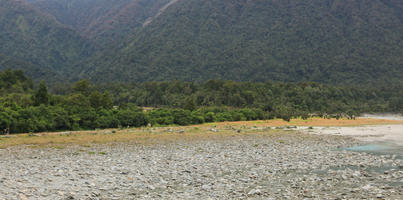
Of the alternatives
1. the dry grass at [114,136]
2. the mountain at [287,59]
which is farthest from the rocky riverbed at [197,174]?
the mountain at [287,59]

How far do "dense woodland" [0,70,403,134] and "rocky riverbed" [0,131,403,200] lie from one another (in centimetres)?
2309

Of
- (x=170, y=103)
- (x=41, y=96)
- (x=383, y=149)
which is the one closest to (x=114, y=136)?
(x=383, y=149)

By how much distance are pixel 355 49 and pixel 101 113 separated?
157 m

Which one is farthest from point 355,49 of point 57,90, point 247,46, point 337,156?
point 337,156

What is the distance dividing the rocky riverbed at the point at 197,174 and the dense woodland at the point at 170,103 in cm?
2309

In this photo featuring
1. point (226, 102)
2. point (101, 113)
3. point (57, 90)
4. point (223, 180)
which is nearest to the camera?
point (223, 180)

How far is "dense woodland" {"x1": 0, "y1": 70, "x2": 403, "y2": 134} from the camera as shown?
156ft

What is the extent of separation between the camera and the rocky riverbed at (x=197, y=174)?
13531mm

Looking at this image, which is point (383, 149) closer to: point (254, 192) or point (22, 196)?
point (254, 192)

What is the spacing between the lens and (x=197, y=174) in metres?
17.4

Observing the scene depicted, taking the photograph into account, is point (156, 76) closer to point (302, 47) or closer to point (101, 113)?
point (302, 47)

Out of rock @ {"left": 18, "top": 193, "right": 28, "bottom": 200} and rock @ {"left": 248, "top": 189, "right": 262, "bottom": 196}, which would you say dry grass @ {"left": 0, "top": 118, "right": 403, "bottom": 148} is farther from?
rock @ {"left": 248, "top": 189, "right": 262, "bottom": 196}

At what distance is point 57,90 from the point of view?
126m

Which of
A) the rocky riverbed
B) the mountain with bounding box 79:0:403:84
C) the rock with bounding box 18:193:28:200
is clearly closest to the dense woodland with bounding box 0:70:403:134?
the rocky riverbed
